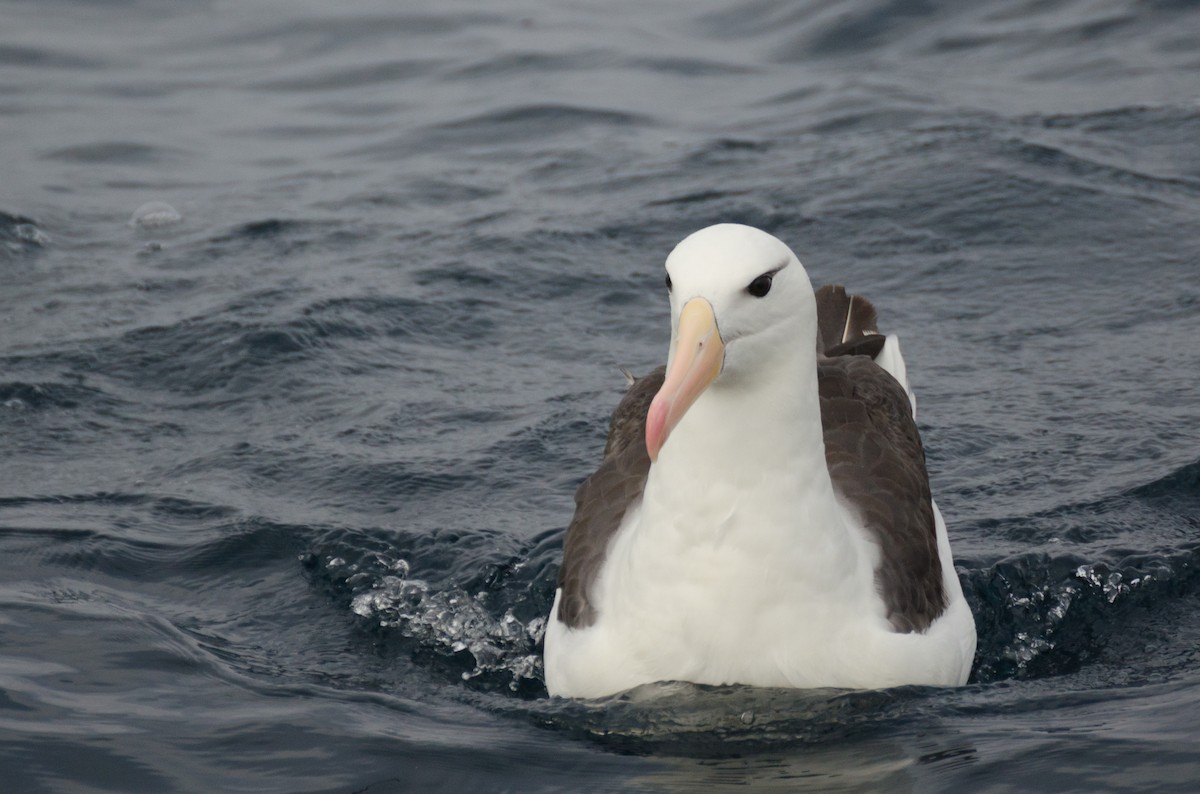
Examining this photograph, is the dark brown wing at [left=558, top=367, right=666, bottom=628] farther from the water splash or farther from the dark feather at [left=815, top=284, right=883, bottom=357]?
the dark feather at [left=815, top=284, right=883, bottom=357]

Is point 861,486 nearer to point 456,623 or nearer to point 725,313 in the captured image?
point 725,313

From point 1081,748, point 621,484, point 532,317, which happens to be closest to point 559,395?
point 532,317

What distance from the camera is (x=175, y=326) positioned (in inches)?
372

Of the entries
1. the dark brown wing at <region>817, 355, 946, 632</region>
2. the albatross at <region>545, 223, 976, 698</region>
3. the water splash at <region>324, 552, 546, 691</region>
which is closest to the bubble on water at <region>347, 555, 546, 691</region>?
the water splash at <region>324, 552, 546, 691</region>

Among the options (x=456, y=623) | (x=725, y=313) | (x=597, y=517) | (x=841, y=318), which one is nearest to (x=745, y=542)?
(x=725, y=313)

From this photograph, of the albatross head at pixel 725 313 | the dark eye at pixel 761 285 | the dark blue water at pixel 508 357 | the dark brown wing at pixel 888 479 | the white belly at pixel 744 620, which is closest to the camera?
A: the albatross head at pixel 725 313

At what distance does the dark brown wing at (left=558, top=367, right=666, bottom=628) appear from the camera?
5.46m

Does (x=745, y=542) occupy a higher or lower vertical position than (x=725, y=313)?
lower

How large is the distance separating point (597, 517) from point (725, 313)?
57.4 inches

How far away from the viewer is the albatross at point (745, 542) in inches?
177

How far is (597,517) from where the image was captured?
5.69 metres

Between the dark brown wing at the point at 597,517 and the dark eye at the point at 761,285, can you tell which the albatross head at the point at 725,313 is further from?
the dark brown wing at the point at 597,517

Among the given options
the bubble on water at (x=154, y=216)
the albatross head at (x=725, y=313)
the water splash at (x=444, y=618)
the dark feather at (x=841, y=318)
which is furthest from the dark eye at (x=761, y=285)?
the bubble on water at (x=154, y=216)

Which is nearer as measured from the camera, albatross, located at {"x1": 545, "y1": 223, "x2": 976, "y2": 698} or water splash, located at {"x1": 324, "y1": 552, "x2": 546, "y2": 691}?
albatross, located at {"x1": 545, "y1": 223, "x2": 976, "y2": 698}
